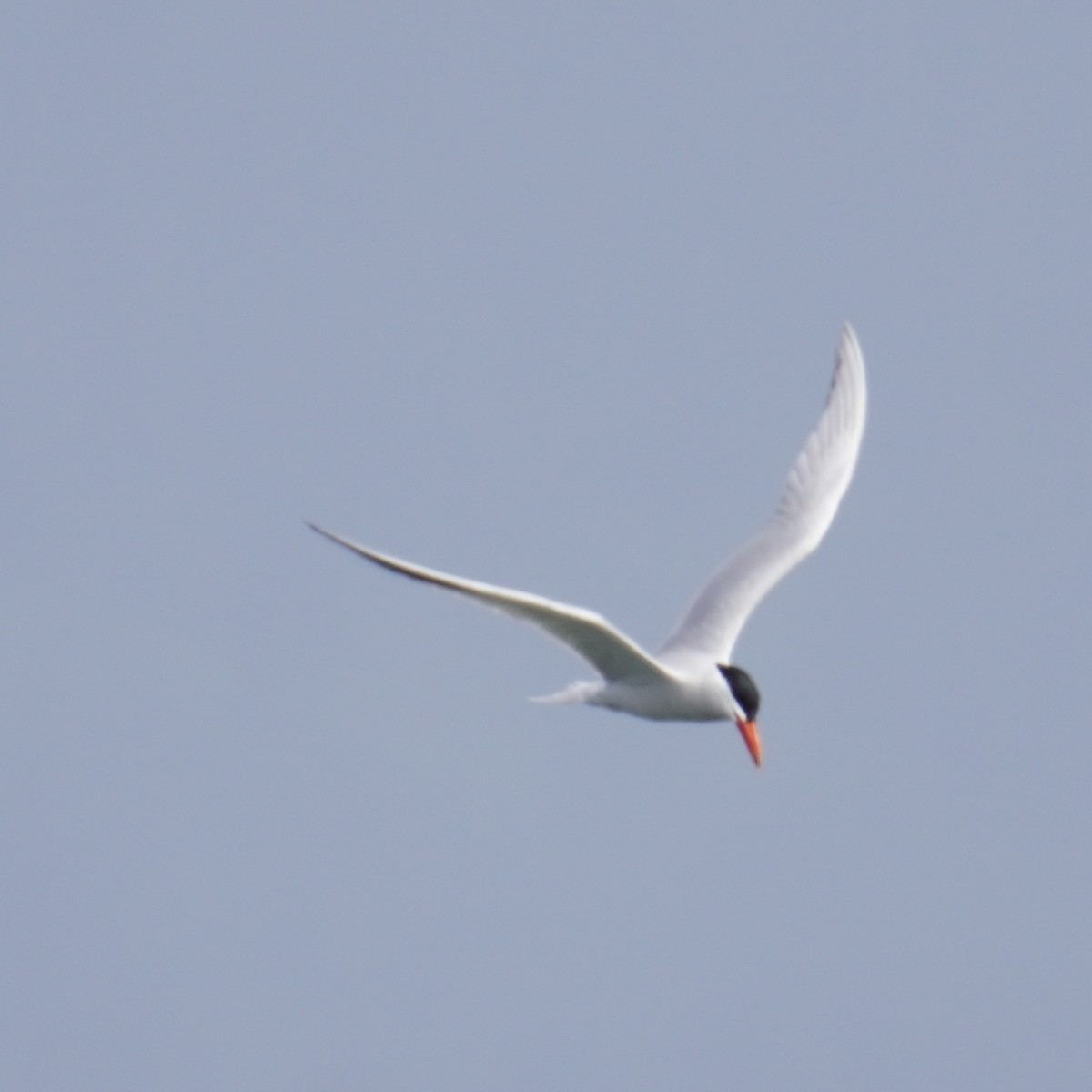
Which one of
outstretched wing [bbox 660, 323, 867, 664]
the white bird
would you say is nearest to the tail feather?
the white bird

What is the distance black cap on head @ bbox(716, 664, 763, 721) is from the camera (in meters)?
14.2

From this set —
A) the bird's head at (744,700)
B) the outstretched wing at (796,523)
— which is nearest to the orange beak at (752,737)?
the bird's head at (744,700)

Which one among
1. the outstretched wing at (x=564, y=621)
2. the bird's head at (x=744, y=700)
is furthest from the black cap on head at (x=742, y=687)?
the outstretched wing at (x=564, y=621)

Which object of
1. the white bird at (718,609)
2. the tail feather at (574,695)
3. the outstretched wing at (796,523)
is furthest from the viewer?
the outstretched wing at (796,523)

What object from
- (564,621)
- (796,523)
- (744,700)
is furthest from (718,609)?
(564,621)

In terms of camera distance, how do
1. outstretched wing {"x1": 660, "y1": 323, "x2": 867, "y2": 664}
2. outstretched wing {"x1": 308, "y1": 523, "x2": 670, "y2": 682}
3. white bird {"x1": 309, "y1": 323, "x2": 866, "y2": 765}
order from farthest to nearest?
outstretched wing {"x1": 660, "y1": 323, "x2": 867, "y2": 664}, white bird {"x1": 309, "y1": 323, "x2": 866, "y2": 765}, outstretched wing {"x1": 308, "y1": 523, "x2": 670, "y2": 682}

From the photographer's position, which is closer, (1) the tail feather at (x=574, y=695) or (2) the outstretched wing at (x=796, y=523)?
(1) the tail feather at (x=574, y=695)

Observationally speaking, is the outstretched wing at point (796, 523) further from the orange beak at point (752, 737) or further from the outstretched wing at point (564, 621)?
the outstretched wing at point (564, 621)

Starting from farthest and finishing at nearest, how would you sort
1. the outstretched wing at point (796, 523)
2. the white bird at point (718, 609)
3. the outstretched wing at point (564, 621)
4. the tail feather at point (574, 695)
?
the outstretched wing at point (796, 523) < the tail feather at point (574, 695) < the white bird at point (718, 609) < the outstretched wing at point (564, 621)

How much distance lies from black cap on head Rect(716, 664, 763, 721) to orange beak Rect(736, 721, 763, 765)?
5.9 inches

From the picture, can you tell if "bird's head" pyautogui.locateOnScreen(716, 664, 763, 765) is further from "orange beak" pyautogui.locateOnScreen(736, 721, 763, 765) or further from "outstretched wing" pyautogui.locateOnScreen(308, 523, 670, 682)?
"outstretched wing" pyautogui.locateOnScreen(308, 523, 670, 682)

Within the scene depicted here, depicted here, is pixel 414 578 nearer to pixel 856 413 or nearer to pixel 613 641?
pixel 613 641

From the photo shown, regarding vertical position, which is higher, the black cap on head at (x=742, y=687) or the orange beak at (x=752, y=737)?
the black cap on head at (x=742, y=687)

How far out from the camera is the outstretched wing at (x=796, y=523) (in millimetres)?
15617
